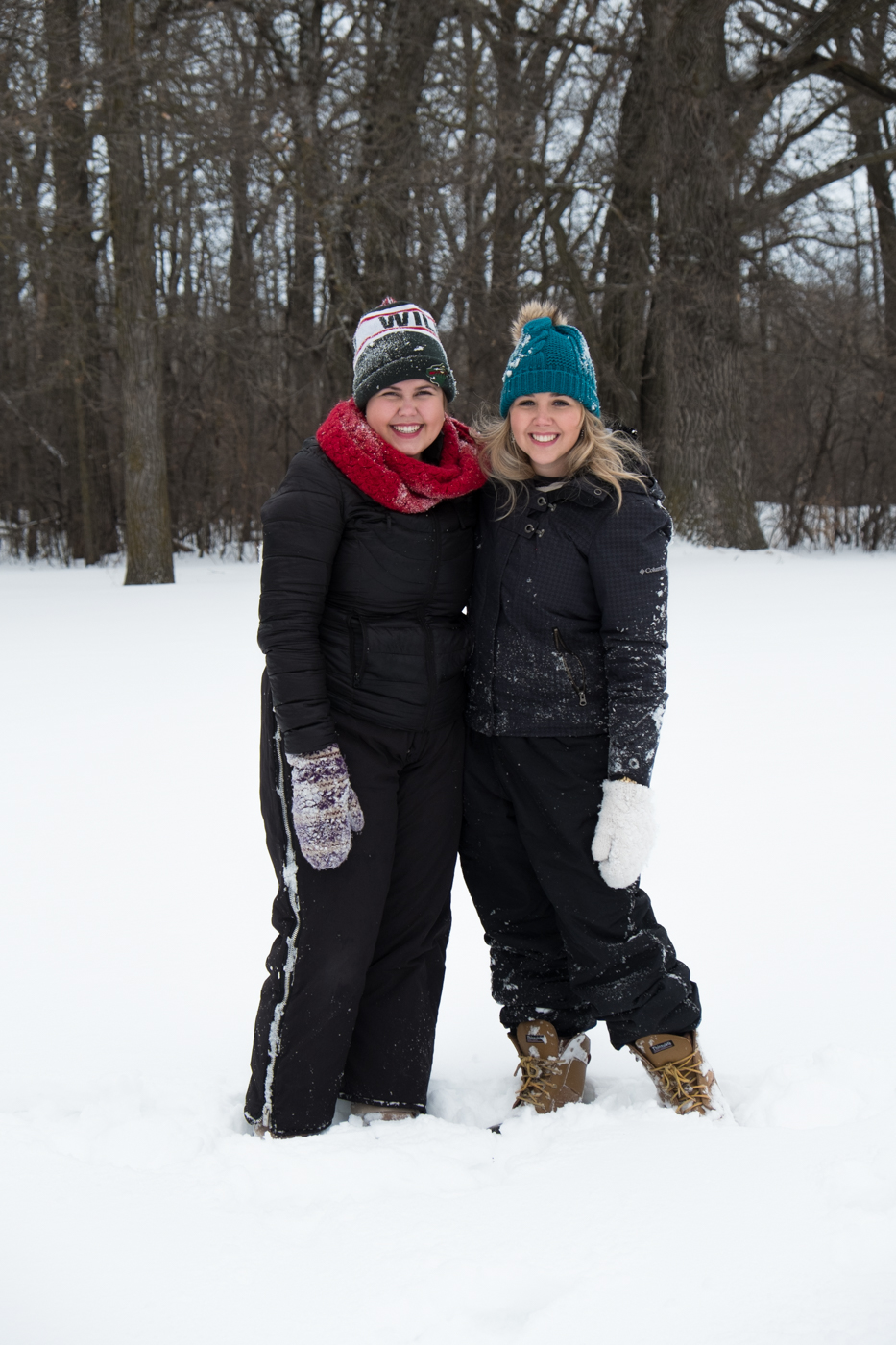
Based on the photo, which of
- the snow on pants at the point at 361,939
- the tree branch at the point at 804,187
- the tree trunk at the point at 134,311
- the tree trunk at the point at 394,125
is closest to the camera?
the snow on pants at the point at 361,939

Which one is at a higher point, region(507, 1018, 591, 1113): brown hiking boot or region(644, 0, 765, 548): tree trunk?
region(644, 0, 765, 548): tree trunk

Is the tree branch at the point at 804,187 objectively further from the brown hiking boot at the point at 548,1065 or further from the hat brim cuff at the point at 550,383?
the brown hiking boot at the point at 548,1065

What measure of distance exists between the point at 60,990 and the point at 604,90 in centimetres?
1201

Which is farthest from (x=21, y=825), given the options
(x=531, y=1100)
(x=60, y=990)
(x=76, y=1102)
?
(x=531, y=1100)

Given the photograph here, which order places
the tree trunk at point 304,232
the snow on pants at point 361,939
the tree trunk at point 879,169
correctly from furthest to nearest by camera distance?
the tree trunk at point 879,169, the tree trunk at point 304,232, the snow on pants at point 361,939

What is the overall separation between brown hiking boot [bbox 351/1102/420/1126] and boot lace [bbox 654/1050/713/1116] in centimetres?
53

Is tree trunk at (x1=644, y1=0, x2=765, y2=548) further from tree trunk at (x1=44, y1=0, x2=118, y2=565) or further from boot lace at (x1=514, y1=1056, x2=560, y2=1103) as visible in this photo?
boot lace at (x1=514, y1=1056, x2=560, y2=1103)

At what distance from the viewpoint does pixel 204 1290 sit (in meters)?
1.57

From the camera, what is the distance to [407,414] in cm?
217

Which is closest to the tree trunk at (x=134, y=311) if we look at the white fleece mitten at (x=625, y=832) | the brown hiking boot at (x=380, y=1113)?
the brown hiking boot at (x=380, y=1113)

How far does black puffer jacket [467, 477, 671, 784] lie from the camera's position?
209cm

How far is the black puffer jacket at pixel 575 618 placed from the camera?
2.09 metres

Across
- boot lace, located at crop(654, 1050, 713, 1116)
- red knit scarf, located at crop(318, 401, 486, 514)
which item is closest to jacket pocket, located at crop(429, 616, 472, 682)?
red knit scarf, located at crop(318, 401, 486, 514)

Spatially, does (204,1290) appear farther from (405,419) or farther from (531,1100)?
(405,419)
